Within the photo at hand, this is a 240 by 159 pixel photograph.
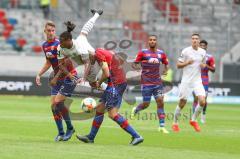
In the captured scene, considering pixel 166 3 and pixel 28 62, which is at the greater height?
pixel 166 3

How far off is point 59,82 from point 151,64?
5681mm

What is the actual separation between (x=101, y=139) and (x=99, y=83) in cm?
249

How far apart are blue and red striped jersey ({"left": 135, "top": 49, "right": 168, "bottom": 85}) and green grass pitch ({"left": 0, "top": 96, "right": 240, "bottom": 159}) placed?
4.44 ft

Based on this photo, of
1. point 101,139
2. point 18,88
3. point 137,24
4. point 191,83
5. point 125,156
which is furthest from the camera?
point 137,24

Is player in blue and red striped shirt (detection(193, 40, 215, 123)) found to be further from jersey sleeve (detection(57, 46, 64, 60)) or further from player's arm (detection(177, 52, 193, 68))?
jersey sleeve (detection(57, 46, 64, 60))

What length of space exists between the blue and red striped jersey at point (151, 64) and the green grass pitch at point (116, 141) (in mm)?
1352

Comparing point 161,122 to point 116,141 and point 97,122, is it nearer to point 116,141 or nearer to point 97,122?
point 116,141

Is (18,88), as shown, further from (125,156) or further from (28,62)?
(125,156)

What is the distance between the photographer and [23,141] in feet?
53.5

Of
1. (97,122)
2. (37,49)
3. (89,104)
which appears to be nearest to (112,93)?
(97,122)

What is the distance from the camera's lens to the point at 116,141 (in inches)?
684

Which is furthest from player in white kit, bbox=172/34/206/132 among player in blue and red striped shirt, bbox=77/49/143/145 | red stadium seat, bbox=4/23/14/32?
red stadium seat, bbox=4/23/14/32

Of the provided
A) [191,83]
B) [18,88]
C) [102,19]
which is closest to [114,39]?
[102,19]

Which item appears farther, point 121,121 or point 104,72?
point 121,121
